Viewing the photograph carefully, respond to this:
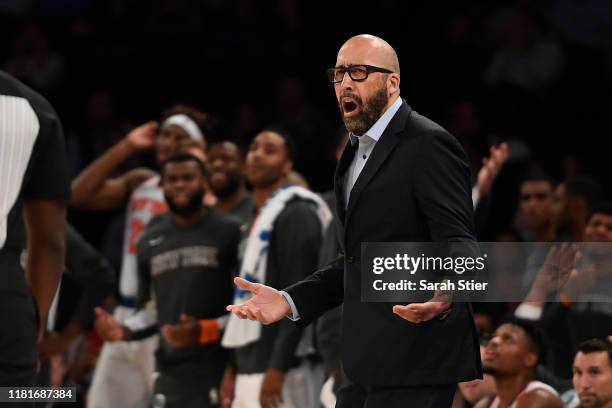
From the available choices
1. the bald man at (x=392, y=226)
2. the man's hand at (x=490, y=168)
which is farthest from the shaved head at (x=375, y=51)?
the man's hand at (x=490, y=168)

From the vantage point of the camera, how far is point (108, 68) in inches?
387

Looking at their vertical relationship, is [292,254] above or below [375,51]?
below

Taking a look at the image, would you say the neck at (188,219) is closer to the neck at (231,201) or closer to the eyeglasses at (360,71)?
the neck at (231,201)

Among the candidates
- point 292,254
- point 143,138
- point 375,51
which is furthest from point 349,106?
point 143,138

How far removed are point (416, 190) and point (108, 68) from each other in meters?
Result: 6.92

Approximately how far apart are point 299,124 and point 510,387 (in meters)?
3.64

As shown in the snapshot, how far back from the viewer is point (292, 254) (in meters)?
5.84

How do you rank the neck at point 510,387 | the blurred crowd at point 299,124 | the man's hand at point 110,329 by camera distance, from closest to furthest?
the neck at point 510,387 → the blurred crowd at point 299,124 → the man's hand at point 110,329

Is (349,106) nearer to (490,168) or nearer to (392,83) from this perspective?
(392,83)

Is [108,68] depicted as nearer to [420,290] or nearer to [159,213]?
[159,213]

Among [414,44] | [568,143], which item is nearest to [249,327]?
[568,143]

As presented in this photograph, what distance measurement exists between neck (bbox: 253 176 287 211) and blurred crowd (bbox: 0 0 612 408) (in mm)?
11

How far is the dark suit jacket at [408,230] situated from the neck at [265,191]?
9.22 feet

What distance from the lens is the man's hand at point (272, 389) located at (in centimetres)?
571
